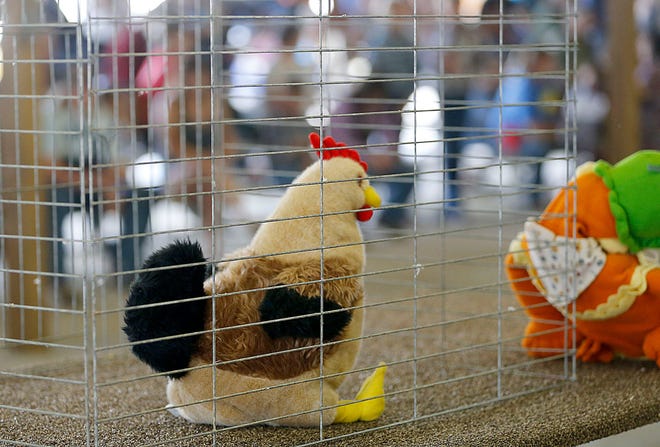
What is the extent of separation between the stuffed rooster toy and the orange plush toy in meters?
0.38

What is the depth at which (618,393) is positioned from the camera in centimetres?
151

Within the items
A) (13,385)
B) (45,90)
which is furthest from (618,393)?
(45,90)

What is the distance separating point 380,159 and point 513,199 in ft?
2.75

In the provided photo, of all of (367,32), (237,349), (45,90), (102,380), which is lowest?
(102,380)

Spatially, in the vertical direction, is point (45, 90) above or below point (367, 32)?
below

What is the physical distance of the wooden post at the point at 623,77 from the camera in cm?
312

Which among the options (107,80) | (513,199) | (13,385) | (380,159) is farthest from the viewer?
(513,199)

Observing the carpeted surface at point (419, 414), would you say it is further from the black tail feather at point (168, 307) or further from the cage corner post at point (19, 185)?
the cage corner post at point (19, 185)

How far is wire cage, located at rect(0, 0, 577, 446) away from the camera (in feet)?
4.21

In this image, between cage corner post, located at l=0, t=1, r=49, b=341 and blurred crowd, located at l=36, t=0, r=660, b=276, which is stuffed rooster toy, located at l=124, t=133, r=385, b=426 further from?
blurred crowd, located at l=36, t=0, r=660, b=276

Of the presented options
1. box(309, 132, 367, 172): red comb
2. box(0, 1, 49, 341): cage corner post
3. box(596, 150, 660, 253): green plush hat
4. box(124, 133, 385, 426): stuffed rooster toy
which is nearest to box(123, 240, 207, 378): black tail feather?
box(124, 133, 385, 426): stuffed rooster toy

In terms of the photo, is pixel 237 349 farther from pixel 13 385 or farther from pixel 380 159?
pixel 380 159

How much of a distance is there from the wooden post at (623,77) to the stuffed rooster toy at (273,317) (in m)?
2.02

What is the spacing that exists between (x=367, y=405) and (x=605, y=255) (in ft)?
1.66
